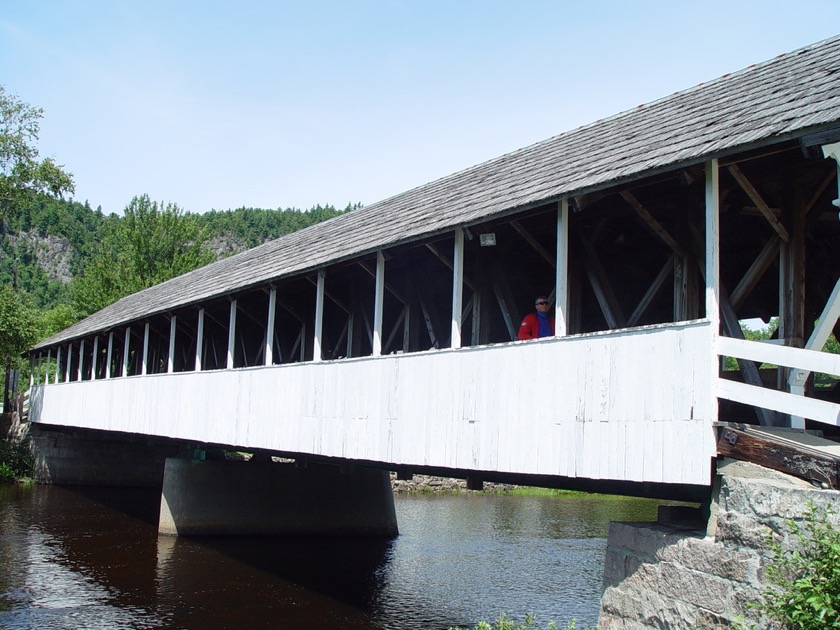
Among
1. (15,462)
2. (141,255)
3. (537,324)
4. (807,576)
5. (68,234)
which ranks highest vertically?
(68,234)

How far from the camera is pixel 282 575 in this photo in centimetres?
1480

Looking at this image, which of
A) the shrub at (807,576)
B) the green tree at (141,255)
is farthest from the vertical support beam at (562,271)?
the green tree at (141,255)

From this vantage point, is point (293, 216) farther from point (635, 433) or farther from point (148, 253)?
point (635, 433)

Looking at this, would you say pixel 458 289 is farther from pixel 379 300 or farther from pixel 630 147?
pixel 630 147

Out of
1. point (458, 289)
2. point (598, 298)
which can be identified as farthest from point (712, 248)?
point (458, 289)

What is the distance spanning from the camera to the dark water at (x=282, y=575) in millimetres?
11961

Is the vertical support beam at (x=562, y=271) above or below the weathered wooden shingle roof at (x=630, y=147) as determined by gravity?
below

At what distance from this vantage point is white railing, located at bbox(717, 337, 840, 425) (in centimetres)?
560

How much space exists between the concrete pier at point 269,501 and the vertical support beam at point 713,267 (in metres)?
13.3

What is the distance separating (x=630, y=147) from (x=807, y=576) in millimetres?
4194

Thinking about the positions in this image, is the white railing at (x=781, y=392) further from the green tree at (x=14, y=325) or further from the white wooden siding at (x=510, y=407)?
the green tree at (x=14, y=325)

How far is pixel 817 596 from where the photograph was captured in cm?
490

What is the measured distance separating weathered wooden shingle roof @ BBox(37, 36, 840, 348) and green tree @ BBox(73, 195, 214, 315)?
105ft

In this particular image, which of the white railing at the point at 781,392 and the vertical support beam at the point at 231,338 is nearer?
the white railing at the point at 781,392
